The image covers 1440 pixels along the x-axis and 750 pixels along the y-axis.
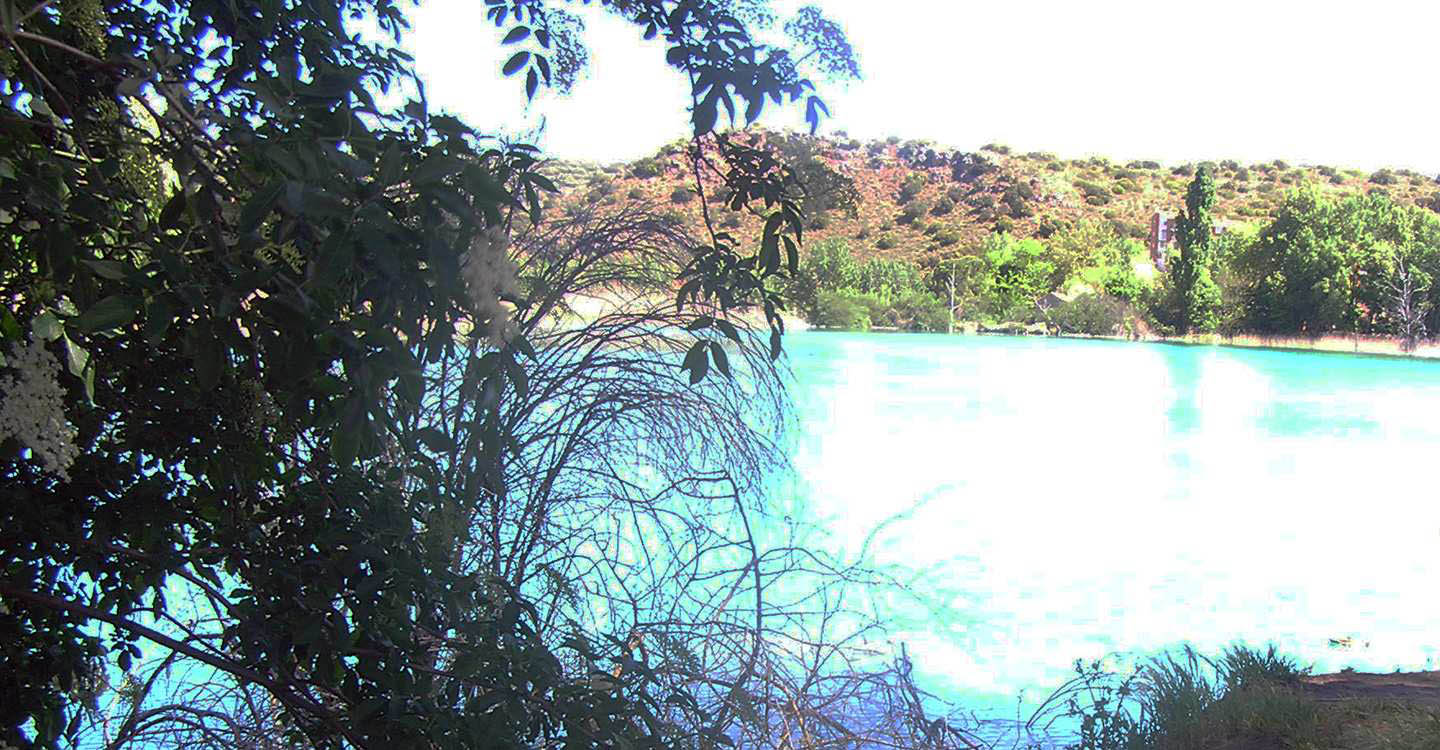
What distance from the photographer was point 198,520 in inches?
50.4

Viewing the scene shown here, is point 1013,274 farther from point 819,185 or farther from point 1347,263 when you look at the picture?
point 819,185

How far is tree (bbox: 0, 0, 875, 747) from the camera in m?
0.87

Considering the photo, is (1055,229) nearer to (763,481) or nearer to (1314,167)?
(1314,167)

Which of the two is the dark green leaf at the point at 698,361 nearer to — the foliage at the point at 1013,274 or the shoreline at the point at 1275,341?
the shoreline at the point at 1275,341

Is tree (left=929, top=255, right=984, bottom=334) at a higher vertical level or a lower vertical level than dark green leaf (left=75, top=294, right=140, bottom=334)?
higher

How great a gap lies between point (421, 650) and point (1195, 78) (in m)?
55.2

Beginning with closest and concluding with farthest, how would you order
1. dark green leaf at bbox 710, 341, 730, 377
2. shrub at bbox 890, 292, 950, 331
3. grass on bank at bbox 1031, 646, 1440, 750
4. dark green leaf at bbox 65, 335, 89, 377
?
dark green leaf at bbox 65, 335, 89, 377
dark green leaf at bbox 710, 341, 730, 377
grass on bank at bbox 1031, 646, 1440, 750
shrub at bbox 890, 292, 950, 331

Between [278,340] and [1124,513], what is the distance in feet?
42.5

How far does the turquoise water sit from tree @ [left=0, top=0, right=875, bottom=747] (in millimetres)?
2014

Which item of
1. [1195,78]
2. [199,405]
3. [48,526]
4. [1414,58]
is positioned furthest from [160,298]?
[1195,78]

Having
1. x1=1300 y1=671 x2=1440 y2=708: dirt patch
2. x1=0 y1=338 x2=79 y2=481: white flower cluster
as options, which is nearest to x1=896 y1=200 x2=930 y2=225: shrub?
x1=1300 y1=671 x2=1440 y2=708: dirt patch

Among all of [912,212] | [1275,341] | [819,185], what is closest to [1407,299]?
[1275,341]

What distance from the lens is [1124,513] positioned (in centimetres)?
1283

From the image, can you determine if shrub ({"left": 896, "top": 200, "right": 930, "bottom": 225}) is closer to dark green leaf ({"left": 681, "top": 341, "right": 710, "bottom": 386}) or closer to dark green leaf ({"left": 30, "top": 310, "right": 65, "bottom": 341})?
dark green leaf ({"left": 681, "top": 341, "right": 710, "bottom": 386})
